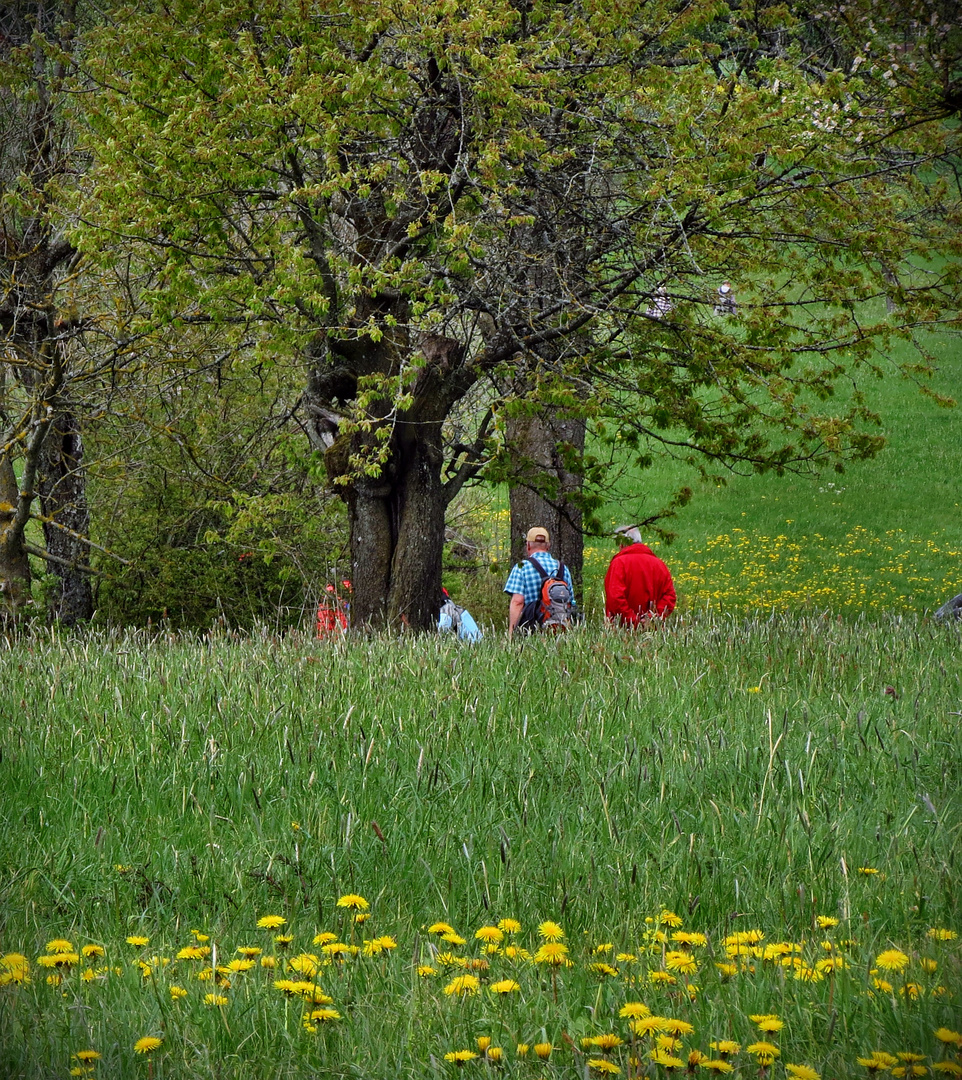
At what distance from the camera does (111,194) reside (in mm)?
9883

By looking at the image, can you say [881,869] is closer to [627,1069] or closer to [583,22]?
[627,1069]

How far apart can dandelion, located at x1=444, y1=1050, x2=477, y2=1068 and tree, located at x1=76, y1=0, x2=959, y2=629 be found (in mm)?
7432

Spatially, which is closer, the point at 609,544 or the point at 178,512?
the point at 178,512

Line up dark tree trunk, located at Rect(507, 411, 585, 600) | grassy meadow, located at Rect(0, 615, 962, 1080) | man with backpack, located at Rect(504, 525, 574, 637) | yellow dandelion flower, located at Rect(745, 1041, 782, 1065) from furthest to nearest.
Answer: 1. dark tree trunk, located at Rect(507, 411, 585, 600)
2. man with backpack, located at Rect(504, 525, 574, 637)
3. grassy meadow, located at Rect(0, 615, 962, 1080)
4. yellow dandelion flower, located at Rect(745, 1041, 782, 1065)

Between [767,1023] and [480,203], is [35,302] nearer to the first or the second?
[480,203]

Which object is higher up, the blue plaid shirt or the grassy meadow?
the blue plaid shirt

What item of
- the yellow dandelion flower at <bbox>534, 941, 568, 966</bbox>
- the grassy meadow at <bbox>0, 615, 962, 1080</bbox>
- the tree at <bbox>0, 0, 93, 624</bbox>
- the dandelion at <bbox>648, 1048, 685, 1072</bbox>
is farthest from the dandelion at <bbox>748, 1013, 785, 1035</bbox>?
the tree at <bbox>0, 0, 93, 624</bbox>

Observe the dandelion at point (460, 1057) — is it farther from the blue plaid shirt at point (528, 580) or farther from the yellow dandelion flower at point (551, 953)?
the blue plaid shirt at point (528, 580)

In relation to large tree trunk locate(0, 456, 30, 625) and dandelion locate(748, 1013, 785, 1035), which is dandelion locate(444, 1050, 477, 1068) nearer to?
dandelion locate(748, 1013, 785, 1035)

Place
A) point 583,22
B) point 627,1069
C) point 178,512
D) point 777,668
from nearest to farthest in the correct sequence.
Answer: point 627,1069 < point 777,668 < point 583,22 < point 178,512

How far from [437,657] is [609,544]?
68.7ft

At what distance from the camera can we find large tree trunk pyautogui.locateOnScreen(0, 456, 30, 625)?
13.7 meters

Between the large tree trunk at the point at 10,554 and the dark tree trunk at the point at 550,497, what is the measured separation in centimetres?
603

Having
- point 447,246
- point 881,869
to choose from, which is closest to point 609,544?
point 447,246
